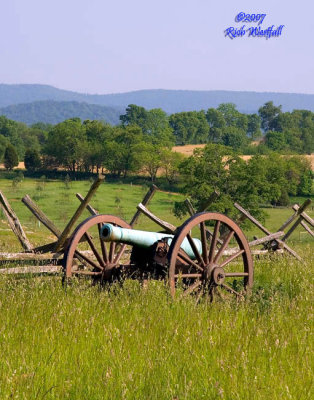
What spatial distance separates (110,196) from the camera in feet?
269

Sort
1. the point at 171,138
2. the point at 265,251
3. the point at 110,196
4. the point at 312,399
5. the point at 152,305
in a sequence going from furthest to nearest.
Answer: the point at 171,138 < the point at 110,196 < the point at 265,251 < the point at 152,305 < the point at 312,399

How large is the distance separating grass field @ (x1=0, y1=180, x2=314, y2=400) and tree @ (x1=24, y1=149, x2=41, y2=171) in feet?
355

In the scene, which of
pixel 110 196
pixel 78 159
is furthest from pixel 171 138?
pixel 110 196

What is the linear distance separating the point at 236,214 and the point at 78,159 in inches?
2470

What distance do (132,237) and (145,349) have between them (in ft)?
9.28

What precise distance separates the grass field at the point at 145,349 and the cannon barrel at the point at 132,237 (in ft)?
1.88

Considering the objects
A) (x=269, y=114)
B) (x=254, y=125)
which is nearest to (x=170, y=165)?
(x=254, y=125)

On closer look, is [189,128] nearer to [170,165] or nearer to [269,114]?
[269,114]

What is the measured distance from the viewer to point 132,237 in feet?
25.6

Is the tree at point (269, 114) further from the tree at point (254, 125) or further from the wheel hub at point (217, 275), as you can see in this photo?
the wheel hub at point (217, 275)

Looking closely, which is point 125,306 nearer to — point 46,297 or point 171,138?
point 46,297

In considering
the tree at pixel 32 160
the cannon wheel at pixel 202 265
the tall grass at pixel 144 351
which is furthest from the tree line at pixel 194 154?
the tall grass at pixel 144 351

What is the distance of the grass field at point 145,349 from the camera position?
4242mm

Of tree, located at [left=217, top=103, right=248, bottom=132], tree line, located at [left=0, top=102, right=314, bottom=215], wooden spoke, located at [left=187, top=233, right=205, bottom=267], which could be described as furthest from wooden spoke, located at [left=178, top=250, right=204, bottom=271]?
tree, located at [left=217, top=103, right=248, bottom=132]
